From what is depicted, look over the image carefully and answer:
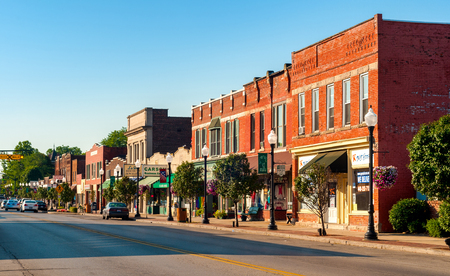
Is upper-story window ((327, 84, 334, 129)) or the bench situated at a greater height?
upper-story window ((327, 84, 334, 129))

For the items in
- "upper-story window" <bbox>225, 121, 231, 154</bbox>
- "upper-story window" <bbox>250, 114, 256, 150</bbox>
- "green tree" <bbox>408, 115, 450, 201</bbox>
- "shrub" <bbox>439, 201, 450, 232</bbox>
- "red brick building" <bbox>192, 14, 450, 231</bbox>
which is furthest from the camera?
"upper-story window" <bbox>225, 121, 231, 154</bbox>

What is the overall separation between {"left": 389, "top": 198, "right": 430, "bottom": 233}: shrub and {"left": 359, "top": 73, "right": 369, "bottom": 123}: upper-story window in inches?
177

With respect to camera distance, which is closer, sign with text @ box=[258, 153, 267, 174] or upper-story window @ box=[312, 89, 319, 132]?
upper-story window @ box=[312, 89, 319, 132]

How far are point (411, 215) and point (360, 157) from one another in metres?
3.76

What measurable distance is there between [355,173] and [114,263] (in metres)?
15.5

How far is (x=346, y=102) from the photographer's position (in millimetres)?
27000

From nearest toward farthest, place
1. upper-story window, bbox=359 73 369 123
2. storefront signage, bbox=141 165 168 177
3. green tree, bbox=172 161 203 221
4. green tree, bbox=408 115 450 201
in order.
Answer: green tree, bbox=408 115 450 201, upper-story window, bbox=359 73 369 123, green tree, bbox=172 161 203 221, storefront signage, bbox=141 165 168 177

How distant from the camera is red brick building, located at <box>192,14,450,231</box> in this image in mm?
24391

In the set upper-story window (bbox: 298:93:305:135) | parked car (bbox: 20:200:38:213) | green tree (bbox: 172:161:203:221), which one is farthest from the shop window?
parked car (bbox: 20:200:38:213)

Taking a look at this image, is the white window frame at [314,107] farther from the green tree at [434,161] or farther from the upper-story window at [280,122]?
the green tree at [434,161]

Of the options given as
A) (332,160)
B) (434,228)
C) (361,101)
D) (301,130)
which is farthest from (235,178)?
(434,228)

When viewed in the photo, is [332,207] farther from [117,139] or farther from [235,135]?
[117,139]

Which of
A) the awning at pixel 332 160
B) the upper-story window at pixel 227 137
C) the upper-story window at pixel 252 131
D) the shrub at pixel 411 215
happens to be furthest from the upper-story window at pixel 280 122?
the shrub at pixel 411 215

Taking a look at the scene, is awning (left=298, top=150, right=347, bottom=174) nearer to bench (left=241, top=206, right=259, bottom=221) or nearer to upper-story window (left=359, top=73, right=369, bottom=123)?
upper-story window (left=359, top=73, right=369, bottom=123)
